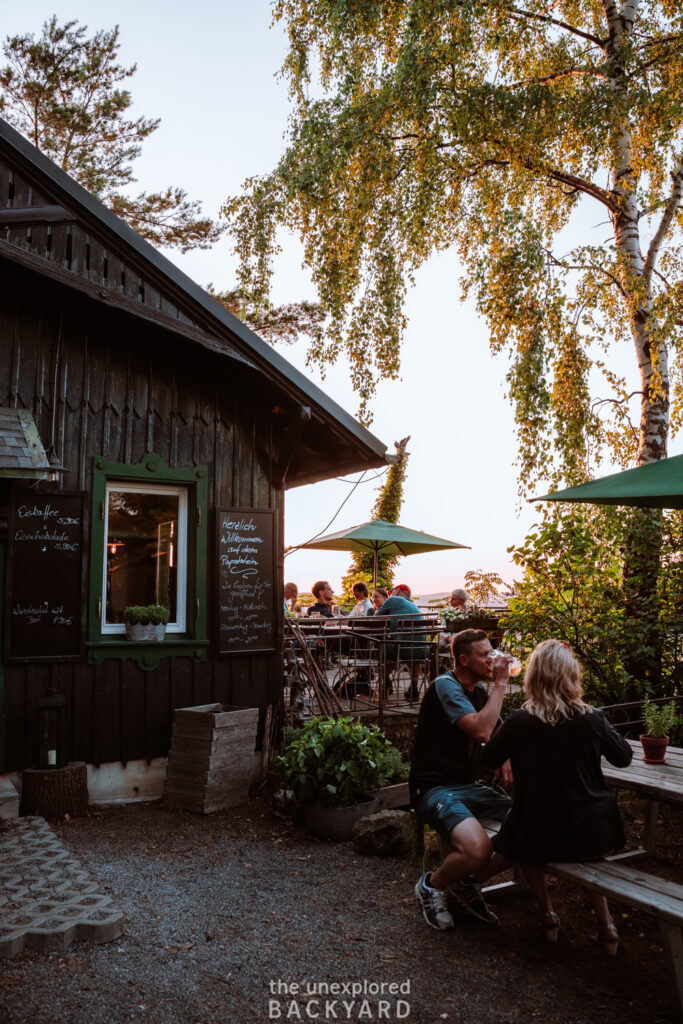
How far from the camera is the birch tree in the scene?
28.7ft

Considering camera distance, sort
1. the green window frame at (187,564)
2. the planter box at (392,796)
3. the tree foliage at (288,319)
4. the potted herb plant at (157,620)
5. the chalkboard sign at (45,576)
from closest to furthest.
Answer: the planter box at (392,796), the chalkboard sign at (45,576), the green window frame at (187,564), the potted herb plant at (157,620), the tree foliage at (288,319)

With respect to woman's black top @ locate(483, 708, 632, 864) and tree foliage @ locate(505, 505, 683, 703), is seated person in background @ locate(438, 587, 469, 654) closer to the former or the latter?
tree foliage @ locate(505, 505, 683, 703)

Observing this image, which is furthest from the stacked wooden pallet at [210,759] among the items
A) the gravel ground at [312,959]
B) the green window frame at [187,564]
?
the gravel ground at [312,959]

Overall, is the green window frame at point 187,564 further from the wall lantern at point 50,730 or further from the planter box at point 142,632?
the wall lantern at point 50,730

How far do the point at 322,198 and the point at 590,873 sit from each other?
8.74m

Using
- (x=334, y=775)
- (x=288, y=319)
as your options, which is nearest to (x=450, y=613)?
(x=334, y=775)

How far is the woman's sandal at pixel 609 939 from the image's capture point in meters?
3.71

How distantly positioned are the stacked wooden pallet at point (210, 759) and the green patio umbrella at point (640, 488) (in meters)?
3.12

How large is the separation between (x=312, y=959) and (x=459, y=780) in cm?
118

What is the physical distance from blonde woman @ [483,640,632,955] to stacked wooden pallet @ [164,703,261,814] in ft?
10.4

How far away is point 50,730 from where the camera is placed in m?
6.20

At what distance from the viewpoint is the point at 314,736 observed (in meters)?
6.15

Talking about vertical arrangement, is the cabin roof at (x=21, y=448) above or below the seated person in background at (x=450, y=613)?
above

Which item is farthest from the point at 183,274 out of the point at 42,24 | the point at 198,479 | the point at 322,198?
the point at 42,24
